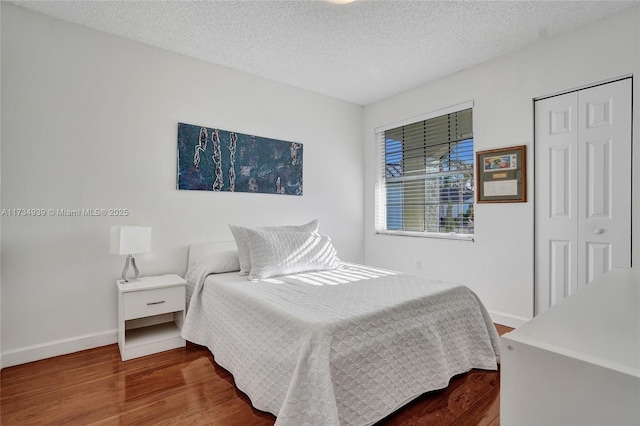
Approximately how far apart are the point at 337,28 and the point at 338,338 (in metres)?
2.29

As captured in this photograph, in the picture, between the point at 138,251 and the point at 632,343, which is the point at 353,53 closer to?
the point at 138,251

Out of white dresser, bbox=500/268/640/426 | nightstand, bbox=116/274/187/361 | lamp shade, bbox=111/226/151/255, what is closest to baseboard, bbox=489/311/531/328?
white dresser, bbox=500/268/640/426

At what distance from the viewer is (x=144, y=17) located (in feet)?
7.82

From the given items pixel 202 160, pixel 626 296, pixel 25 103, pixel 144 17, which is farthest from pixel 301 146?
pixel 626 296

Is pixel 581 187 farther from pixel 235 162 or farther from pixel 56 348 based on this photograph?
pixel 56 348

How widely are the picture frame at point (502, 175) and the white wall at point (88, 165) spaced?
92.8 inches

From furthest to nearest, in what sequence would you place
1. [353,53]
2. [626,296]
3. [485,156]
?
[485,156]
[353,53]
[626,296]

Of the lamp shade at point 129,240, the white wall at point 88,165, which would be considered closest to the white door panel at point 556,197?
the white wall at point 88,165

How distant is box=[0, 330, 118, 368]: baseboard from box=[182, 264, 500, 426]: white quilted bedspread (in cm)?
70

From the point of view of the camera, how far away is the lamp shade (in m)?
2.31

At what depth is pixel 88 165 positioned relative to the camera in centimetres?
251

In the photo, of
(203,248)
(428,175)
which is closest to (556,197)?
(428,175)

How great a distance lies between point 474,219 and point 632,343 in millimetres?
2777

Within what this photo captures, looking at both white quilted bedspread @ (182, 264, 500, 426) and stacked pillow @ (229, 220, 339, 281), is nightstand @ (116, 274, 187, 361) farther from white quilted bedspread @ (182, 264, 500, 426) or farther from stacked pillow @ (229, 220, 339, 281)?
stacked pillow @ (229, 220, 339, 281)
